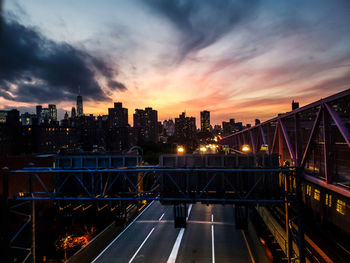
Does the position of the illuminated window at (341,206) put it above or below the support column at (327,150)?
below

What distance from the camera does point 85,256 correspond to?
60.8 ft

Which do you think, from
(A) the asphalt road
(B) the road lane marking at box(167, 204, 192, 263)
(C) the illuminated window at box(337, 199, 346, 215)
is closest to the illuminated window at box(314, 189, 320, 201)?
(C) the illuminated window at box(337, 199, 346, 215)

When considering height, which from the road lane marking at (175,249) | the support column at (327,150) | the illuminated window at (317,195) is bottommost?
the road lane marking at (175,249)

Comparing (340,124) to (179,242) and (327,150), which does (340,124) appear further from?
(179,242)

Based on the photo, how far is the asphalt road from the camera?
18625mm

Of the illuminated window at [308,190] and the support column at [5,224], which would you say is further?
the illuminated window at [308,190]

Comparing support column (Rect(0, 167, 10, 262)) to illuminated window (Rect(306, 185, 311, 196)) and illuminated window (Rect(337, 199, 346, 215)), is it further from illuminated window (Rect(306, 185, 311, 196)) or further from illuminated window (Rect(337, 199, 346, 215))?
illuminated window (Rect(306, 185, 311, 196))

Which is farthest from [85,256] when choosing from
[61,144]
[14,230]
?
[61,144]

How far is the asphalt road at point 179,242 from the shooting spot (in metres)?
18.6

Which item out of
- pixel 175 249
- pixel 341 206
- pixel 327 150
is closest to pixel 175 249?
pixel 175 249

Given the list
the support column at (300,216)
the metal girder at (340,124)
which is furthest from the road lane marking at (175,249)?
the metal girder at (340,124)

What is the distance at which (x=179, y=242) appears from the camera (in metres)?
21.4

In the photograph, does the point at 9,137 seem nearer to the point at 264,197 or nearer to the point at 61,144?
the point at 61,144

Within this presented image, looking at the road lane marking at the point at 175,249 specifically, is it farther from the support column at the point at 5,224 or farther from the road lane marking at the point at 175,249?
the support column at the point at 5,224
